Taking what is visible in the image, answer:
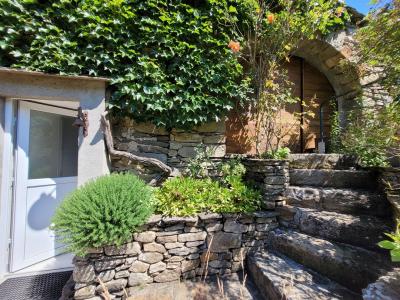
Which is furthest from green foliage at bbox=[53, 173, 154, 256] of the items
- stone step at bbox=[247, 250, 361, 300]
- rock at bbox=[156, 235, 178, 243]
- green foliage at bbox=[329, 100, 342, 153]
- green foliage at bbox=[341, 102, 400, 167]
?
green foliage at bbox=[329, 100, 342, 153]

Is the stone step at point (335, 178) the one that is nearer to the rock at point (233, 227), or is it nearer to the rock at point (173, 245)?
the rock at point (233, 227)

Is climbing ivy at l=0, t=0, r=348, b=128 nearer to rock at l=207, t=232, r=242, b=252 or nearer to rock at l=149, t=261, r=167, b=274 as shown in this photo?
rock at l=207, t=232, r=242, b=252

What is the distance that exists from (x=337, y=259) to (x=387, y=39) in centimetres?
236

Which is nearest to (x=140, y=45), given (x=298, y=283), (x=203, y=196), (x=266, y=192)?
(x=203, y=196)

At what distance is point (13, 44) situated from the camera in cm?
252

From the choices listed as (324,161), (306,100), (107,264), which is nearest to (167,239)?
(107,264)

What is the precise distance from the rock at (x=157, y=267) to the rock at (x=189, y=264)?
0.23m

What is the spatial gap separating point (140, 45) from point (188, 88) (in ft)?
2.83

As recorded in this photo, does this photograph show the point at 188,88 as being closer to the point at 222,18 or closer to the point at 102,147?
the point at 222,18

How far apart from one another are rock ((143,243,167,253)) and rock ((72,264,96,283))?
0.56 m

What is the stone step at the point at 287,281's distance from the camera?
1.73 m

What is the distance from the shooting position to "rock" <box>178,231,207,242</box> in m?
2.43

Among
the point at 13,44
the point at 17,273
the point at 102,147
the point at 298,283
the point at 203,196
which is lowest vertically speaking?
the point at 17,273

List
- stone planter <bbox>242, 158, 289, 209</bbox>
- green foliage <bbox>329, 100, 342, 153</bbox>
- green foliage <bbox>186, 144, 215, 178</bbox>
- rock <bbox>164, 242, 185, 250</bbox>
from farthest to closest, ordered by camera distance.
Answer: green foliage <bbox>329, 100, 342, 153</bbox> → green foliage <bbox>186, 144, 215, 178</bbox> → stone planter <bbox>242, 158, 289, 209</bbox> → rock <bbox>164, 242, 185, 250</bbox>
